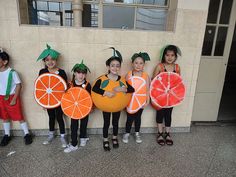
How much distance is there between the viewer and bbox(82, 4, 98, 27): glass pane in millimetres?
2662

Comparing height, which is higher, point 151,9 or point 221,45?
point 151,9

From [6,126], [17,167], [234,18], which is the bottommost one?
[17,167]

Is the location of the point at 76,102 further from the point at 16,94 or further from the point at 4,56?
the point at 4,56

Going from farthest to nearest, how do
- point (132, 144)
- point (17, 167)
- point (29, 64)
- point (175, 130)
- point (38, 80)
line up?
1. point (175, 130)
2. point (132, 144)
3. point (29, 64)
4. point (38, 80)
5. point (17, 167)

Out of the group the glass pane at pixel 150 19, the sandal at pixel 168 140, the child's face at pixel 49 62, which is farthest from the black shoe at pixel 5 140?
the glass pane at pixel 150 19

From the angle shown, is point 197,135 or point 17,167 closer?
point 17,167

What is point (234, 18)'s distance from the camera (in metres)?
2.90

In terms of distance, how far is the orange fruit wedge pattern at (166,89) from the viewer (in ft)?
8.27

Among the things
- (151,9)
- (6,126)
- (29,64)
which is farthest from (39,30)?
(151,9)

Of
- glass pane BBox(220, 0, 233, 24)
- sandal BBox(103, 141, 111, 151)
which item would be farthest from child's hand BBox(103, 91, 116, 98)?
glass pane BBox(220, 0, 233, 24)

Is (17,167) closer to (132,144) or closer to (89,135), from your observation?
(89,135)

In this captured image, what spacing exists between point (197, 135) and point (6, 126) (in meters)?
2.74

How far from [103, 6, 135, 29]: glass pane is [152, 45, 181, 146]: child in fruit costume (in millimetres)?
647

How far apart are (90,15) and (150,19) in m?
0.86
